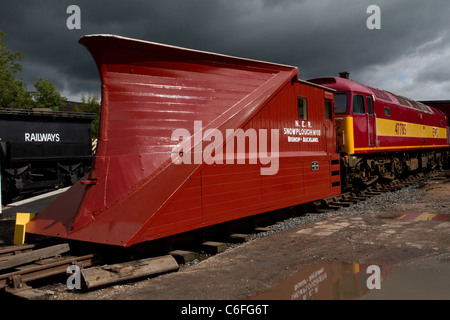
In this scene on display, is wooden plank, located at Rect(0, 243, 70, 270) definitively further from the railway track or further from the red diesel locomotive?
the red diesel locomotive

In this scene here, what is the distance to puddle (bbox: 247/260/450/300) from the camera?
12.5 feet

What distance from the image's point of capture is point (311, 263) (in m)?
5.06

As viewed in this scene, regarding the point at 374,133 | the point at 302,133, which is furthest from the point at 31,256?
the point at 374,133

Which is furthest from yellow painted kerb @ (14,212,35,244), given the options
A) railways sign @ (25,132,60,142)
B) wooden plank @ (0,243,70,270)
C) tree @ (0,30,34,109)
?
tree @ (0,30,34,109)

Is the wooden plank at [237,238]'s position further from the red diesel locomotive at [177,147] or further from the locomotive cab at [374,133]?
the locomotive cab at [374,133]

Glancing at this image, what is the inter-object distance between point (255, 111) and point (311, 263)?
284cm

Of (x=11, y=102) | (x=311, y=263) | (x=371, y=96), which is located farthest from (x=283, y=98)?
(x=11, y=102)

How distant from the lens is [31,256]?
4977 mm

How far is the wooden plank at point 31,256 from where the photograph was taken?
188 inches

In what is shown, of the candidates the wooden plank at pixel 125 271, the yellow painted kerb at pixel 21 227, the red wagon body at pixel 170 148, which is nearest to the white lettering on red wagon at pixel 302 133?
the red wagon body at pixel 170 148

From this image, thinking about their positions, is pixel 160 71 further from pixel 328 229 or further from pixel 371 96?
pixel 371 96

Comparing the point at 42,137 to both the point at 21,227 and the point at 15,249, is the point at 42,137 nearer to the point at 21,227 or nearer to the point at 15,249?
the point at 21,227

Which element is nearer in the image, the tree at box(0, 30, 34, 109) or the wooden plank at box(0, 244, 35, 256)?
the wooden plank at box(0, 244, 35, 256)
